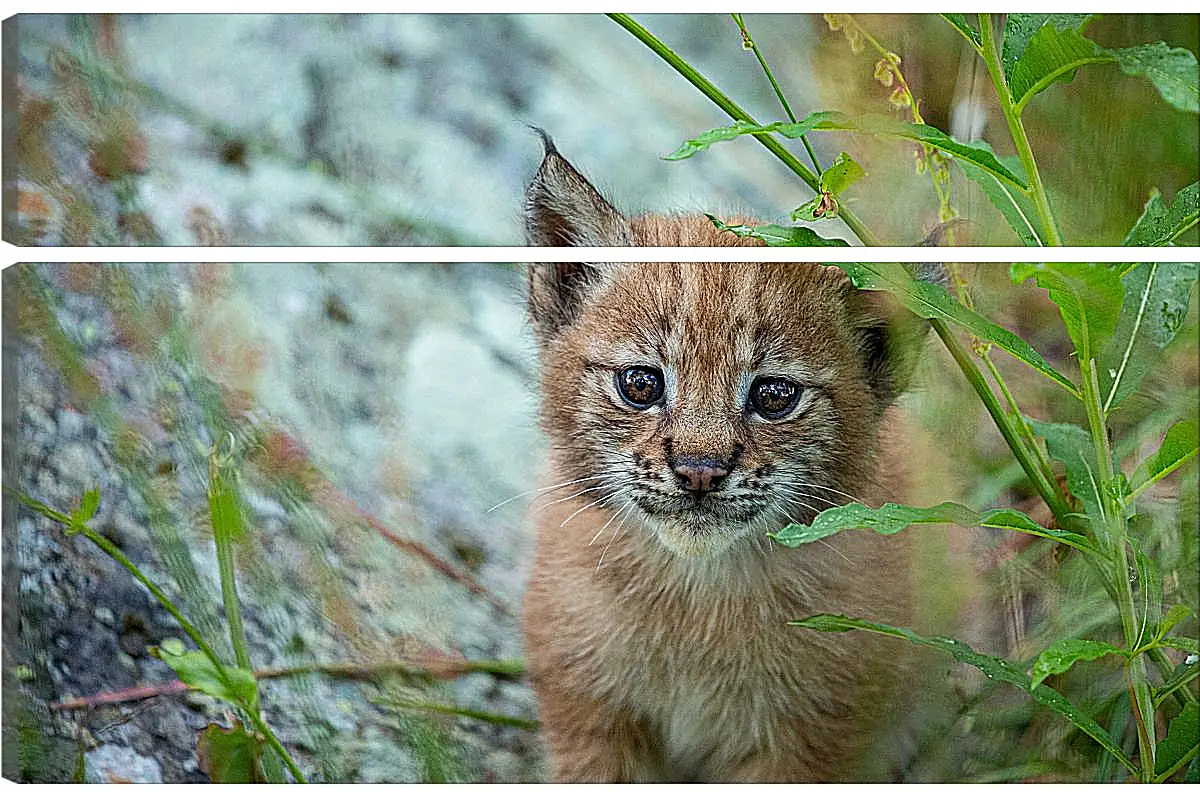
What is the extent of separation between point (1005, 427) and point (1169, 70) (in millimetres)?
337

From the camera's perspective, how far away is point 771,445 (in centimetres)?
118

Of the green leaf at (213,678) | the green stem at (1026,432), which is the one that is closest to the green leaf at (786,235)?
the green stem at (1026,432)

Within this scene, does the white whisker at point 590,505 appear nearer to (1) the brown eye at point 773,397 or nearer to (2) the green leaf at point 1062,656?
(1) the brown eye at point 773,397

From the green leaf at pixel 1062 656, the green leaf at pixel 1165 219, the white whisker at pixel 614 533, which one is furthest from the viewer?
the white whisker at pixel 614 533

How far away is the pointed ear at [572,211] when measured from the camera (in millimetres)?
1208

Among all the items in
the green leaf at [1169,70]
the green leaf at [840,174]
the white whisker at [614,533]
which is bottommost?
the white whisker at [614,533]

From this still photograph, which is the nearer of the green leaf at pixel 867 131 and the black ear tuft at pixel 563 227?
the green leaf at pixel 867 131

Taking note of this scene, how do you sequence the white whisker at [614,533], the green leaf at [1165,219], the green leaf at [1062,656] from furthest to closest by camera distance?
1. the white whisker at [614,533]
2. the green leaf at [1165,219]
3. the green leaf at [1062,656]

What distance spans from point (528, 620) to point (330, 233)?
1.41 ft

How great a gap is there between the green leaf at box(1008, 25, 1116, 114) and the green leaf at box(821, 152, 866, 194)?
0.50 ft

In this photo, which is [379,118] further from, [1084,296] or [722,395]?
[1084,296]

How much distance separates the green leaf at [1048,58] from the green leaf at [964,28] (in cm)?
4

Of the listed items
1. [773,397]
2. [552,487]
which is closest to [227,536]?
[552,487]
